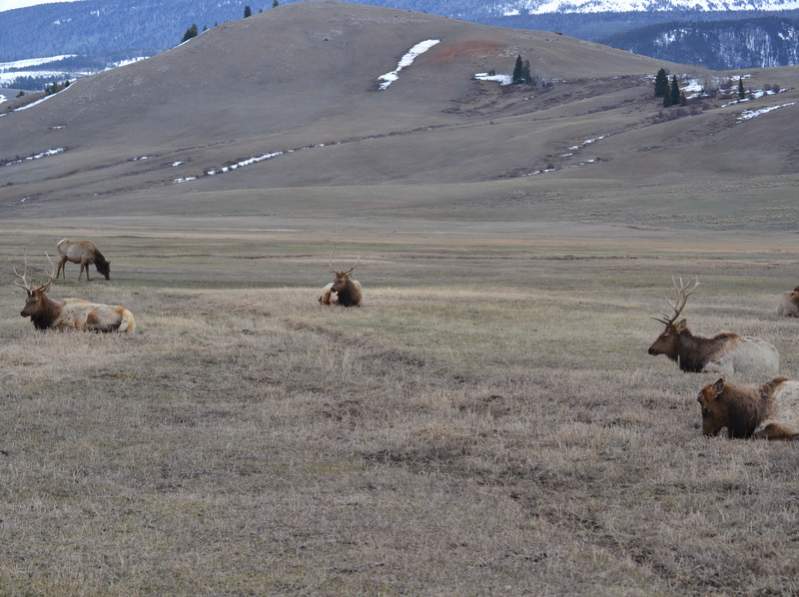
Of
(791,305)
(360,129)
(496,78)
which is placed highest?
(496,78)

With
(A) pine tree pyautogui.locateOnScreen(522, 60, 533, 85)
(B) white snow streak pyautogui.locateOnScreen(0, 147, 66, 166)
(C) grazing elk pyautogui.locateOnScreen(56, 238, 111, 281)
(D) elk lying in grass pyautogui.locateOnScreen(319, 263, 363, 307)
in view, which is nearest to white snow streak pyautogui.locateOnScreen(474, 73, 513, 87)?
(A) pine tree pyautogui.locateOnScreen(522, 60, 533, 85)

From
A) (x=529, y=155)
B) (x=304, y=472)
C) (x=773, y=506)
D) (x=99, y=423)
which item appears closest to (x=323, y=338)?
(x=99, y=423)

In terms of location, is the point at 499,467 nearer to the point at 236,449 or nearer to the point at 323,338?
the point at 236,449

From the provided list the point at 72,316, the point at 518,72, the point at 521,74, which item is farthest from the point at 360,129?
the point at 72,316

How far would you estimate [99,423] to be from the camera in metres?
→ 12.6

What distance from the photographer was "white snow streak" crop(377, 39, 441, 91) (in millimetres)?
164125

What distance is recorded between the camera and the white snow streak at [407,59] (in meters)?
164

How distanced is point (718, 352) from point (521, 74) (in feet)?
479

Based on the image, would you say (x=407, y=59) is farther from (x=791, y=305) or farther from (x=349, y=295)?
(x=791, y=305)

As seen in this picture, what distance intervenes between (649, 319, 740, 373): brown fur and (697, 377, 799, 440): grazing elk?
4.42 meters

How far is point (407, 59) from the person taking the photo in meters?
174

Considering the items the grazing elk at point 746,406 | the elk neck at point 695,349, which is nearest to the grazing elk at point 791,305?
the elk neck at point 695,349

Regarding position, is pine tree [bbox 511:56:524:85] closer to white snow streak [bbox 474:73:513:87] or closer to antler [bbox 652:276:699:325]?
white snow streak [bbox 474:73:513:87]

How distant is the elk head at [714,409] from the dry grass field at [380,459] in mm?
246
